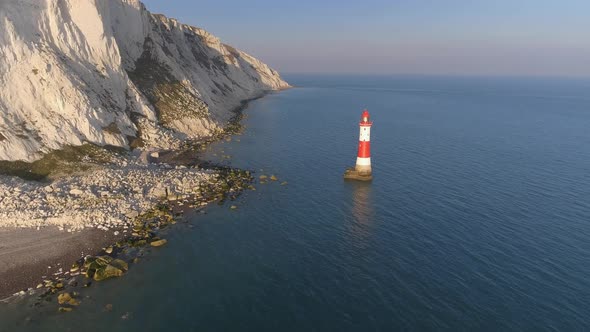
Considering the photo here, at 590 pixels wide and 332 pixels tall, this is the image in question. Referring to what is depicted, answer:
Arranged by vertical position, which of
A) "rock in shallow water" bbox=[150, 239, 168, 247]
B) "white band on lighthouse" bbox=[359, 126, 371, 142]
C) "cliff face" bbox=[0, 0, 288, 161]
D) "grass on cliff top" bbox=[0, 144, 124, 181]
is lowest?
"rock in shallow water" bbox=[150, 239, 168, 247]

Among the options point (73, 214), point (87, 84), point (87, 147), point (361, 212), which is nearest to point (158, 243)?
point (73, 214)

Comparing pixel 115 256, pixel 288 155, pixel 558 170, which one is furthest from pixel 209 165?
pixel 558 170

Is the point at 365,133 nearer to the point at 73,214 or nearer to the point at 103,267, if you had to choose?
the point at 73,214

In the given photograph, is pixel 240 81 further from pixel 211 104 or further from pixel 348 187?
pixel 348 187

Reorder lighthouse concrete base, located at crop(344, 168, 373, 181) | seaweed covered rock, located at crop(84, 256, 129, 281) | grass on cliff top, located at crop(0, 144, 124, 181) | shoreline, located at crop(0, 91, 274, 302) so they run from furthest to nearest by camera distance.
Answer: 1. lighthouse concrete base, located at crop(344, 168, 373, 181)
2. grass on cliff top, located at crop(0, 144, 124, 181)
3. shoreline, located at crop(0, 91, 274, 302)
4. seaweed covered rock, located at crop(84, 256, 129, 281)

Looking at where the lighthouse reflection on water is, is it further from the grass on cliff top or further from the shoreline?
the grass on cliff top

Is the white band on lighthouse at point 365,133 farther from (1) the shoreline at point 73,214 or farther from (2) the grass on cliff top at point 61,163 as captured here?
(2) the grass on cliff top at point 61,163

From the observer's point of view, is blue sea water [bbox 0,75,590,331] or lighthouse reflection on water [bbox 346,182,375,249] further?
lighthouse reflection on water [bbox 346,182,375,249]

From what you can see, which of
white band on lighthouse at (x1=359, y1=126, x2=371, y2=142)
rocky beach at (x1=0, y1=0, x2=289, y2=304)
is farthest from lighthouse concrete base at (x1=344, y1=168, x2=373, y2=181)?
rocky beach at (x1=0, y1=0, x2=289, y2=304)
